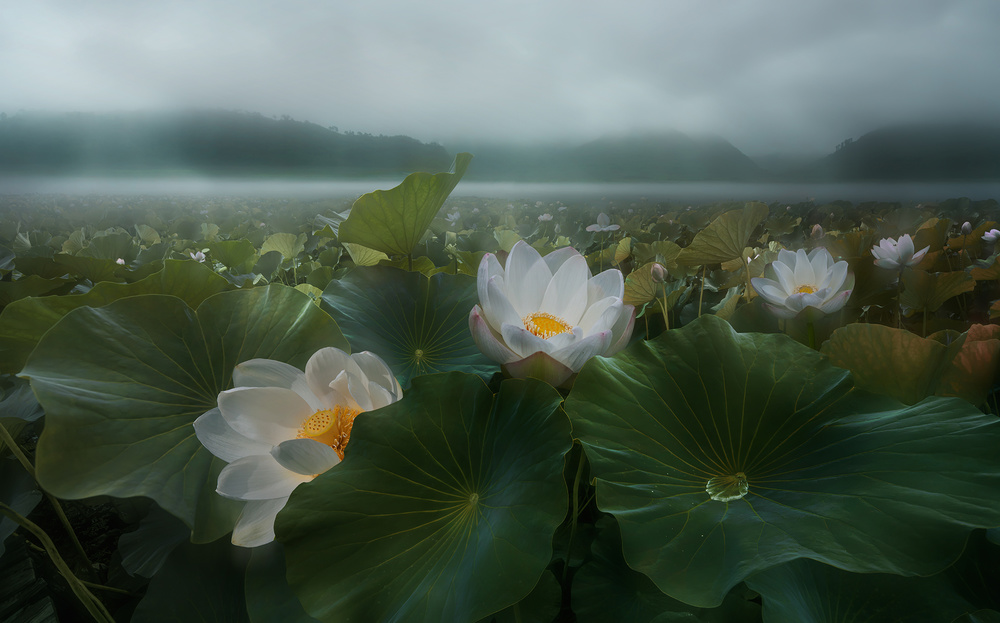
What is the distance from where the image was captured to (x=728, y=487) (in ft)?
1.04

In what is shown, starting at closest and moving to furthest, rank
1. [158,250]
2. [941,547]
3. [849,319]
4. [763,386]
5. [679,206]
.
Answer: [941,547]
[763,386]
[849,319]
[158,250]
[679,206]

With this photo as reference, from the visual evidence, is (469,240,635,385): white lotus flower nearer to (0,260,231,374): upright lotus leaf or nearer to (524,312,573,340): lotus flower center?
(524,312,573,340): lotus flower center

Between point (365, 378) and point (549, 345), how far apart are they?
14cm

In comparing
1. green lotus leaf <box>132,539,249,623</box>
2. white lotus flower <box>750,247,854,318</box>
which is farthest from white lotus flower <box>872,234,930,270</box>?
green lotus leaf <box>132,539,249,623</box>

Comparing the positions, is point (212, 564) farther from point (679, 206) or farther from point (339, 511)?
point (679, 206)

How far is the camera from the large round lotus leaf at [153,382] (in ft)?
0.98

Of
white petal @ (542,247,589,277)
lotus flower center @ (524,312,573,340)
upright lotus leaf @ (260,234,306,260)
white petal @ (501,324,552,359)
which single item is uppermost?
white petal @ (542,247,589,277)

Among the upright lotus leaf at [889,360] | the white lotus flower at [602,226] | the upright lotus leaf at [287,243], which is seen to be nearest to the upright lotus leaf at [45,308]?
the upright lotus leaf at [889,360]

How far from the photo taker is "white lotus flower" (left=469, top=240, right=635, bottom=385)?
1.18 ft

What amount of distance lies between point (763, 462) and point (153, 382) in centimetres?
44

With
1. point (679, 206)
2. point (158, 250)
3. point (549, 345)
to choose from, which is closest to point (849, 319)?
point (549, 345)

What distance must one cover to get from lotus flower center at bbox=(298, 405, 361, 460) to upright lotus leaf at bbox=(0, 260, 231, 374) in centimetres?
22

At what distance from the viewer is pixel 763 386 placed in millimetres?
340

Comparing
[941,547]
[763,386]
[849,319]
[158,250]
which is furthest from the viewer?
[158,250]
